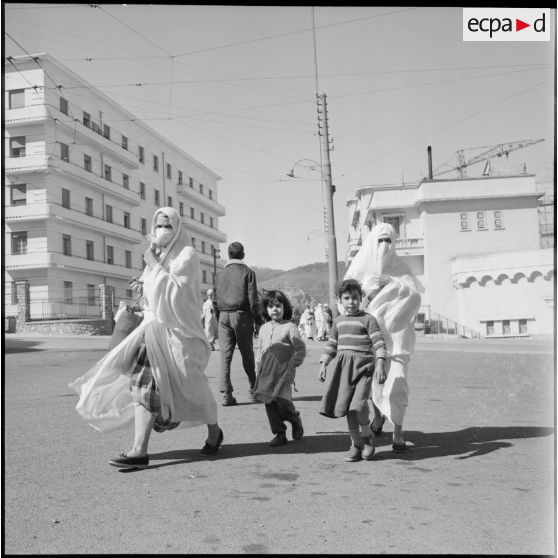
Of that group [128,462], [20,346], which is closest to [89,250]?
[20,346]

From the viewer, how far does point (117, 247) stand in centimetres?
3662

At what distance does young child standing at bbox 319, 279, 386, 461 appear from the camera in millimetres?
4609

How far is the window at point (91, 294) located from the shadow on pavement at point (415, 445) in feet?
89.5

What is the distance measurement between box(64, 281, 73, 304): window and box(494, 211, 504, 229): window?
2336 centimetres

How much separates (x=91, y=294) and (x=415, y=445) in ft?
97.2

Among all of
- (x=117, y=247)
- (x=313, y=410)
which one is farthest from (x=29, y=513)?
(x=117, y=247)

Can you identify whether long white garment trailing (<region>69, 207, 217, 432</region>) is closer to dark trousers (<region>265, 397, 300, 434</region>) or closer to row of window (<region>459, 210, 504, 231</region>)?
dark trousers (<region>265, 397, 300, 434</region>)

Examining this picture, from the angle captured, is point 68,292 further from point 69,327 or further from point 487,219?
point 487,219

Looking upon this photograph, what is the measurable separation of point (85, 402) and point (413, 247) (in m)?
36.4

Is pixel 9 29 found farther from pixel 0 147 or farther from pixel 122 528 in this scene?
pixel 122 528

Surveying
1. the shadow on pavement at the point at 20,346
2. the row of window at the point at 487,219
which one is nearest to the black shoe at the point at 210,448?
the shadow on pavement at the point at 20,346

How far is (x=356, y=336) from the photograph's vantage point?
475 cm

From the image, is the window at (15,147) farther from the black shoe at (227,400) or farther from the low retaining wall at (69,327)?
the low retaining wall at (69,327)

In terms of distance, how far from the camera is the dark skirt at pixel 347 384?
4.60 m
